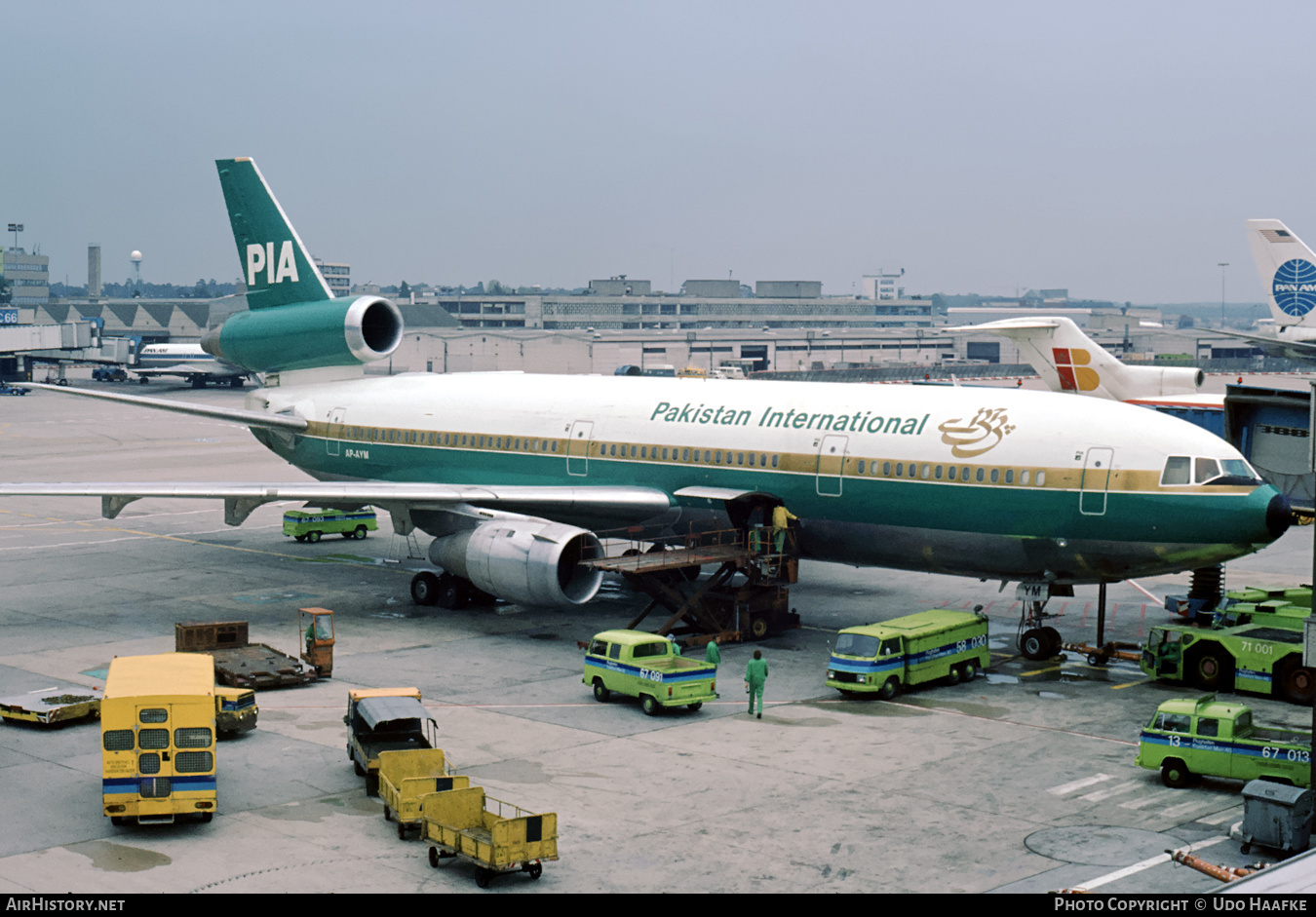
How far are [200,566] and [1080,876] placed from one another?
31522mm

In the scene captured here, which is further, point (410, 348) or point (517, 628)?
point (410, 348)

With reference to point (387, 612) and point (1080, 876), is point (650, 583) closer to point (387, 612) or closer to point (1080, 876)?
point (387, 612)

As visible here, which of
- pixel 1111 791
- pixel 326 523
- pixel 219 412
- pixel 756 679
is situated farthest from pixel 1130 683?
pixel 326 523

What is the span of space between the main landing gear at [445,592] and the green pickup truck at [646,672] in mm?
8969

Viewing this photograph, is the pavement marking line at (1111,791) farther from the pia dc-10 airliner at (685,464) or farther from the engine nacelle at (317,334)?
the engine nacelle at (317,334)

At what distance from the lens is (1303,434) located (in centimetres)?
3403

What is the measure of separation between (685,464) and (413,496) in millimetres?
6978

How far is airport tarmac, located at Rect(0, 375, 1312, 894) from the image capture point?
17.9 metres

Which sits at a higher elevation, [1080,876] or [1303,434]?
[1303,434]

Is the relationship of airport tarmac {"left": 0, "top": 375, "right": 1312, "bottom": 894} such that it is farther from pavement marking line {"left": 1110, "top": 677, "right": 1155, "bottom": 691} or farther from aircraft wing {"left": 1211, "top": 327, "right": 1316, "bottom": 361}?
aircraft wing {"left": 1211, "top": 327, "right": 1316, "bottom": 361}

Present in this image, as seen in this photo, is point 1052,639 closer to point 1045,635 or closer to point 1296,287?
point 1045,635

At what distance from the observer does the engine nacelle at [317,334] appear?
1646 inches

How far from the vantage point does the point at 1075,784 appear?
22.0 meters

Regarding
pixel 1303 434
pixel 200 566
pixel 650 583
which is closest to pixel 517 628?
pixel 650 583
